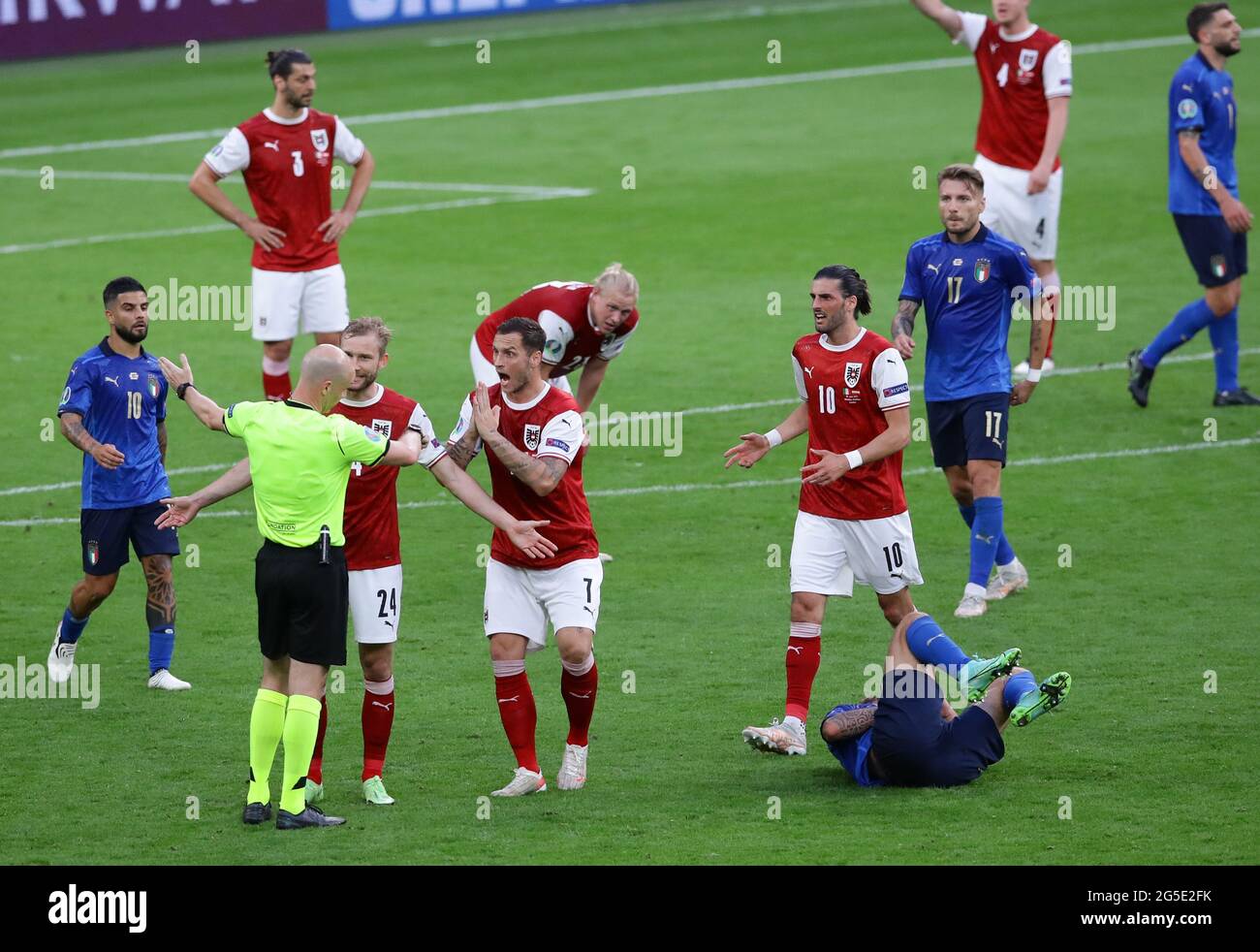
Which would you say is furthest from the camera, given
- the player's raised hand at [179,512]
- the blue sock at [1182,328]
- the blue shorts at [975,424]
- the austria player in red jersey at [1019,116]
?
the austria player in red jersey at [1019,116]

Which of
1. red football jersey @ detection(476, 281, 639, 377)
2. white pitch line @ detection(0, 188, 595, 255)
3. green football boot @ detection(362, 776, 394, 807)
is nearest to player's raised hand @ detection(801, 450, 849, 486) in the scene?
red football jersey @ detection(476, 281, 639, 377)

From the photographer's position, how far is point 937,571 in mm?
12125

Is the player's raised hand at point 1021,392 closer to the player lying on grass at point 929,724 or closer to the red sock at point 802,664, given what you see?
the red sock at point 802,664

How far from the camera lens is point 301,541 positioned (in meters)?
8.05

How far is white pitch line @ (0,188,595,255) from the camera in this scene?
2109 centimetres

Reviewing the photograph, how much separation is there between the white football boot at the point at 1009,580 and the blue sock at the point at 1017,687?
3042 mm

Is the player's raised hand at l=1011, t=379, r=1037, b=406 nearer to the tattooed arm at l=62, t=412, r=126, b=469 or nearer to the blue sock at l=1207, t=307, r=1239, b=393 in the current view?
the blue sock at l=1207, t=307, r=1239, b=393

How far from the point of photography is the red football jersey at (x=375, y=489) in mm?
8633

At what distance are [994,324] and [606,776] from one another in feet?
12.3

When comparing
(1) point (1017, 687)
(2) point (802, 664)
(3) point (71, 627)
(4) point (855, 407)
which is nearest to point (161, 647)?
(3) point (71, 627)

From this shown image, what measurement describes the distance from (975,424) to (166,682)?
458 cm

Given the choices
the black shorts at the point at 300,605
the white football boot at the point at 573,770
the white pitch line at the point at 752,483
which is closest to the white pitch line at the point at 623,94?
the white pitch line at the point at 752,483

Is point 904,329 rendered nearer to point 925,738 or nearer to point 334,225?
point 925,738

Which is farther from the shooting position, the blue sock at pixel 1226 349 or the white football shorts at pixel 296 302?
the blue sock at pixel 1226 349
